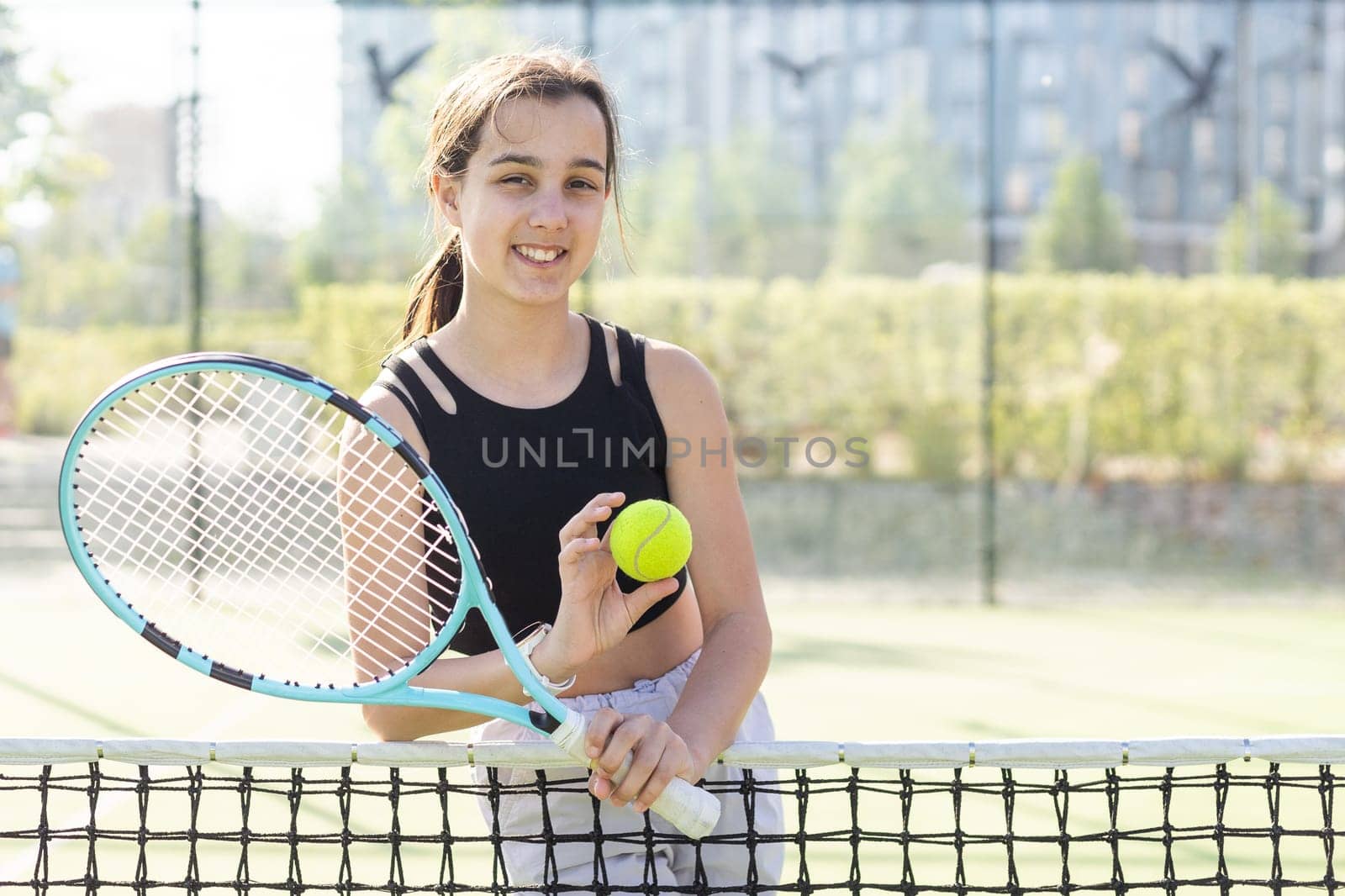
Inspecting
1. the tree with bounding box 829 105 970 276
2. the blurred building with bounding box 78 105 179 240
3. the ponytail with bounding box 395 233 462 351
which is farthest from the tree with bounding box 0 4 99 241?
the ponytail with bounding box 395 233 462 351

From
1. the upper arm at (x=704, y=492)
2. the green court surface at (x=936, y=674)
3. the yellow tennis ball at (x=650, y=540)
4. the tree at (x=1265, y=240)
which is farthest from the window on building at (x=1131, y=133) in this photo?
the yellow tennis ball at (x=650, y=540)

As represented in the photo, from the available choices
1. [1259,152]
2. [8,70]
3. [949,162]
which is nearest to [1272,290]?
[1259,152]

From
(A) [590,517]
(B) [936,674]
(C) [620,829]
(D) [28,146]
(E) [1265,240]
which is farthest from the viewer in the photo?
(E) [1265,240]

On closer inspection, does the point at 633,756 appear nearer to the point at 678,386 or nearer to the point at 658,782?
the point at 658,782

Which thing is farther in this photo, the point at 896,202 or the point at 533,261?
the point at 896,202

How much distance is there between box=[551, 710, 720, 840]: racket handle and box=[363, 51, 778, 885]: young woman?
3 cm

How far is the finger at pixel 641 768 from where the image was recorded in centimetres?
129

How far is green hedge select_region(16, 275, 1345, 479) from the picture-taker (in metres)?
7.22

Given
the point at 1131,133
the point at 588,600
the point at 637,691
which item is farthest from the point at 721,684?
the point at 1131,133

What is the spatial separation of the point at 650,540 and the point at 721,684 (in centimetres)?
21

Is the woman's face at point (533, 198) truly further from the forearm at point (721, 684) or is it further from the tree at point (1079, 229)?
the tree at point (1079, 229)

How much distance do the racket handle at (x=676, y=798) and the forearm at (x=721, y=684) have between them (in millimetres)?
38

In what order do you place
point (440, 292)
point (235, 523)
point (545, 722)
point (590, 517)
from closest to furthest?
point (590, 517) < point (545, 722) < point (440, 292) < point (235, 523)

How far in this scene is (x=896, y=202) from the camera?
7777 mm
